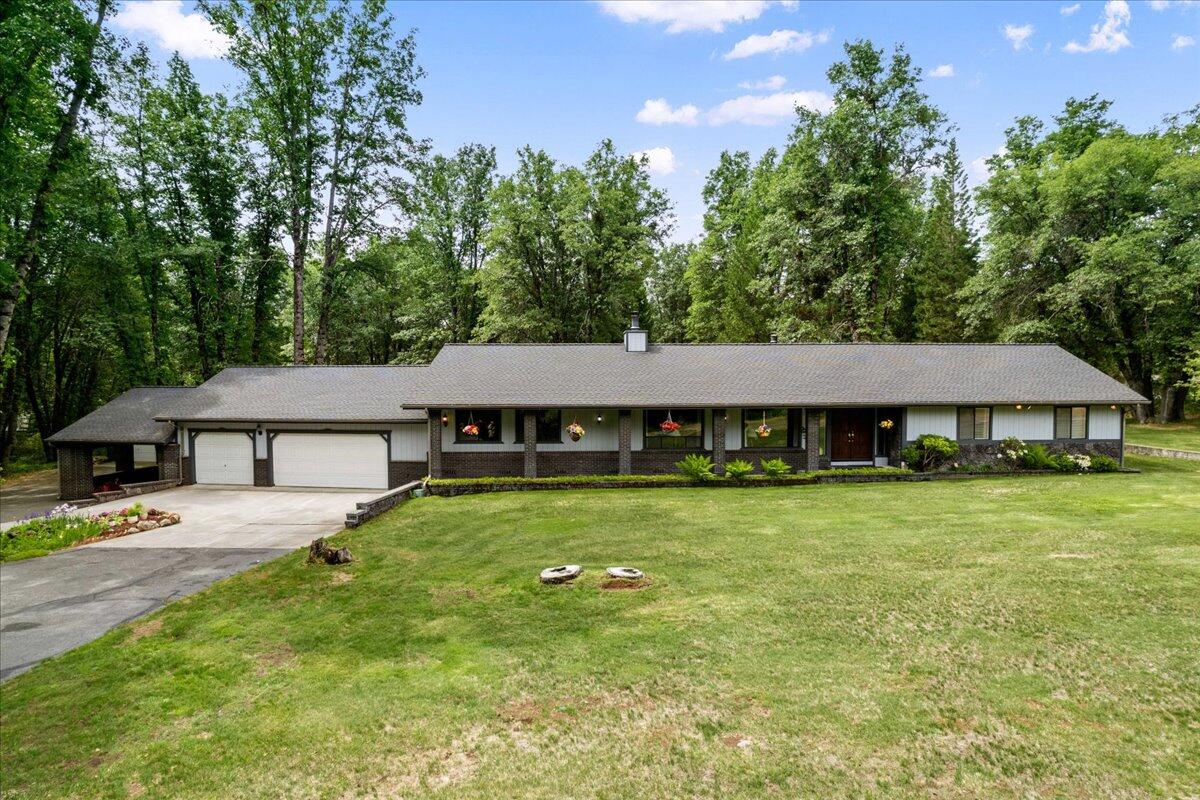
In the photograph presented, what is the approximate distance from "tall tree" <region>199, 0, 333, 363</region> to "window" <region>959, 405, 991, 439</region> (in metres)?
24.7

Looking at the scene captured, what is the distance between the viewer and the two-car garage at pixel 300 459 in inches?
652

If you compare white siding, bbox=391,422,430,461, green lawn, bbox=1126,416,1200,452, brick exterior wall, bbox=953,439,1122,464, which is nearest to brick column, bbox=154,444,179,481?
white siding, bbox=391,422,430,461

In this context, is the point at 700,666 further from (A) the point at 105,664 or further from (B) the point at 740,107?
(B) the point at 740,107

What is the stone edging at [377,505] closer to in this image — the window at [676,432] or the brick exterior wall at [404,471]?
the brick exterior wall at [404,471]

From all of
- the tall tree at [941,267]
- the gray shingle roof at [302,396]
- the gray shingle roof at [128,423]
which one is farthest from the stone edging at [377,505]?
the tall tree at [941,267]

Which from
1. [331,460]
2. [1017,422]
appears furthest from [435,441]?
[1017,422]

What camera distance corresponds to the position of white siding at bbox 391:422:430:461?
16.5m

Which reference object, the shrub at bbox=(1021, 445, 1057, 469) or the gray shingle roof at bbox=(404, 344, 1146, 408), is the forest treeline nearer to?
the gray shingle roof at bbox=(404, 344, 1146, 408)

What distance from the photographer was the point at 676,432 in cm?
1625

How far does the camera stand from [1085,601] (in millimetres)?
6516

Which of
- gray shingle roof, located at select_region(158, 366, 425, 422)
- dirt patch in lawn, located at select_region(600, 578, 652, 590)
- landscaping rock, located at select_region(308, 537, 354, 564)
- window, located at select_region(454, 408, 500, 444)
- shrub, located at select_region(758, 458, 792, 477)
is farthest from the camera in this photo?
gray shingle roof, located at select_region(158, 366, 425, 422)

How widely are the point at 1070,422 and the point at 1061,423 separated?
1.00 ft

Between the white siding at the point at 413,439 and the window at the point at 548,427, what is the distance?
9.43 feet

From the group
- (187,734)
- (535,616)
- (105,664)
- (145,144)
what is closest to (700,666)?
(535,616)
